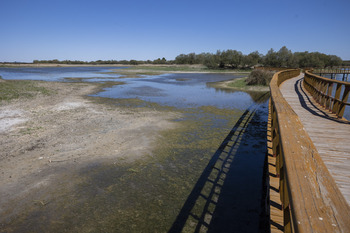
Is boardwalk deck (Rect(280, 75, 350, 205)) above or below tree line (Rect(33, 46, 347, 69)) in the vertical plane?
below

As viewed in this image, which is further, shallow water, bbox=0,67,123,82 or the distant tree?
the distant tree

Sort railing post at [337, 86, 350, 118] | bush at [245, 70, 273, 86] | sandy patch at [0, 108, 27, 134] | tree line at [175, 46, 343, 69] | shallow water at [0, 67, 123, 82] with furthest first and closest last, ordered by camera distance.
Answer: tree line at [175, 46, 343, 69]
shallow water at [0, 67, 123, 82]
bush at [245, 70, 273, 86]
sandy patch at [0, 108, 27, 134]
railing post at [337, 86, 350, 118]

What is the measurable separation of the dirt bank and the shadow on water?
324cm

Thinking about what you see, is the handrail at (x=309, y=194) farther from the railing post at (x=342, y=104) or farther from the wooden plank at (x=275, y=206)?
the railing post at (x=342, y=104)

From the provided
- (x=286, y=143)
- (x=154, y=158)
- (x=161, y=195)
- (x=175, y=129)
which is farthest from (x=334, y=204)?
(x=175, y=129)

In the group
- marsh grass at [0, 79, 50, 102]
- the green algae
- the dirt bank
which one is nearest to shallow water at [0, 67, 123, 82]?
marsh grass at [0, 79, 50, 102]

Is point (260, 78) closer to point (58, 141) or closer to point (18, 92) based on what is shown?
point (58, 141)

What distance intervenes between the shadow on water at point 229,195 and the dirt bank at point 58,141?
3.24 m

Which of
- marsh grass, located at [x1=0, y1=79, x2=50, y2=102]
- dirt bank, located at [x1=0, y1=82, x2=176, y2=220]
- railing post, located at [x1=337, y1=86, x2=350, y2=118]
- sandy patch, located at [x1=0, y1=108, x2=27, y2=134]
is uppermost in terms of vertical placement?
railing post, located at [x1=337, y1=86, x2=350, y2=118]

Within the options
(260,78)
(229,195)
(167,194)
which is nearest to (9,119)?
(167,194)

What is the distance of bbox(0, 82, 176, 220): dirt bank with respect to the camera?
6.53 metres

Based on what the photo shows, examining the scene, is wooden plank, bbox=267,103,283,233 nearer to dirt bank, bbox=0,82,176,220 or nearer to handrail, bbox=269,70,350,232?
handrail, bbox=269,70,350,232

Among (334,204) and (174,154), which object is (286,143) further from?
(174,154)

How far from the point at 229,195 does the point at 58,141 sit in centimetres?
811
